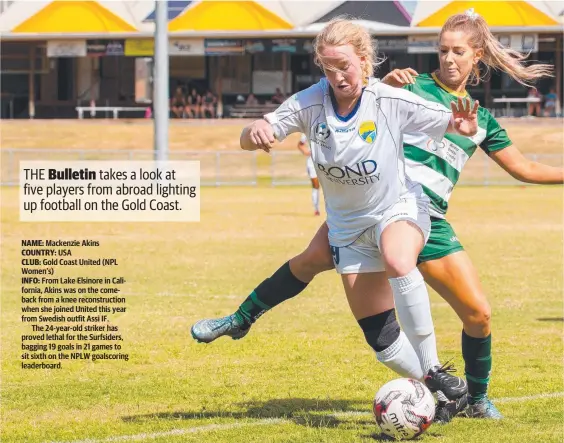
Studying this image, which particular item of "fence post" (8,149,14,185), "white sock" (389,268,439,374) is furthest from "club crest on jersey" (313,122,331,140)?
"fence post" (8,149,14,185)

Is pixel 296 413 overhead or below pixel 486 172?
below

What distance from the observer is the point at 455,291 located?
623 cm

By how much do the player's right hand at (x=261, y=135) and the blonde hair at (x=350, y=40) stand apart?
16.6 inches

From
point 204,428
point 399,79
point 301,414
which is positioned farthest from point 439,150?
point 204,428

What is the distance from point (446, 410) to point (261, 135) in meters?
1.91

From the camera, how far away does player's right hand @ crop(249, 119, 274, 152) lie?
5793 millimetres

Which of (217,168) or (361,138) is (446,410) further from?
(217,168)

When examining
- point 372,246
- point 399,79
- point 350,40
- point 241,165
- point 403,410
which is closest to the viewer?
point 350,40

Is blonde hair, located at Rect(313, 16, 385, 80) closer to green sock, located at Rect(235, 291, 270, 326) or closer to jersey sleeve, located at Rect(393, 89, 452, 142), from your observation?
jersey sleeve, located at Rect(393, 89, 452, 142)

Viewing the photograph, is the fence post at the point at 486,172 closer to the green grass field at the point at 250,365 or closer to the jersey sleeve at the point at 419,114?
the green grass field at the point at 250,365

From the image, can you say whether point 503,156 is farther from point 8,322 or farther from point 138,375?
point 8,322

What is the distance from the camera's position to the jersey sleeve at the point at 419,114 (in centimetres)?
591

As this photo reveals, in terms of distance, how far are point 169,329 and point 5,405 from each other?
330cm

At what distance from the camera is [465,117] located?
5938mm
